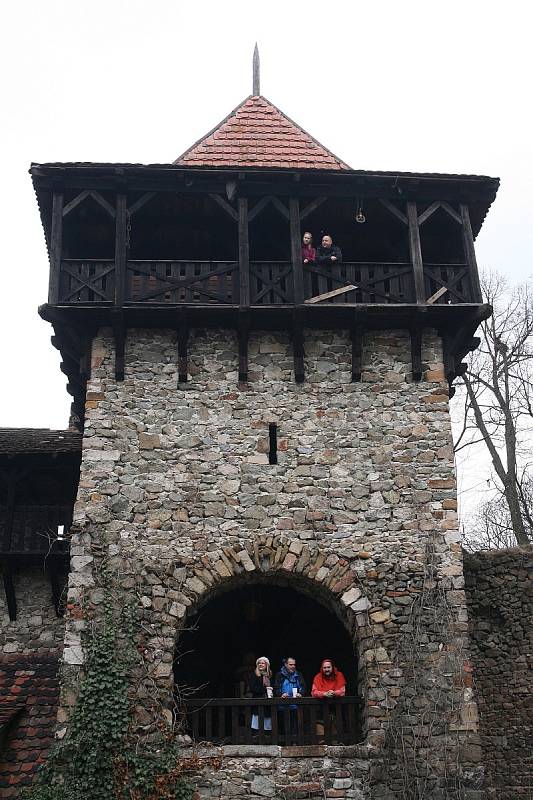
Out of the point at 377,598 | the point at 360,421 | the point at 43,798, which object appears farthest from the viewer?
the point at 360,421

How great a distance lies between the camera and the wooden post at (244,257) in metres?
12.6

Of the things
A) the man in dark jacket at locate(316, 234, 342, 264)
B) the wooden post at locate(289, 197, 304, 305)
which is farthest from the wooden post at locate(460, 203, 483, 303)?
the wooden post at locate(289, 197, 304, 305)

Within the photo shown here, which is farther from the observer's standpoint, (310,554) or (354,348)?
(354,348)

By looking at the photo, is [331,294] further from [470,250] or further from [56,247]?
[56,247]

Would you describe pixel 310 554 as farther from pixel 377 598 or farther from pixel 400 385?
pixel 400 385

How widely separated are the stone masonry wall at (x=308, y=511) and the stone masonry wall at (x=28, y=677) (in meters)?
1.39

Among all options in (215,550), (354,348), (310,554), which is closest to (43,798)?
(215,550)

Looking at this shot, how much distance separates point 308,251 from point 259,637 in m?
6.05

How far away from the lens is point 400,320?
12922mm

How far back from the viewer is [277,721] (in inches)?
440

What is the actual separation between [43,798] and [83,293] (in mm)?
6450

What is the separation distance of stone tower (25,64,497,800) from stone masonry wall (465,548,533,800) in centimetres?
204

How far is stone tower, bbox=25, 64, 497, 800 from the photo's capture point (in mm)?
11070

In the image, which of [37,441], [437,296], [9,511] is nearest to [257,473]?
[437,296]
